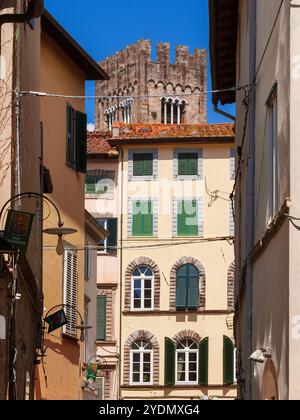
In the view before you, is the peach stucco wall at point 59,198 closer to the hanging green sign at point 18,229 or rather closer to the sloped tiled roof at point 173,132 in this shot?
the hanging green sign at point 18,229

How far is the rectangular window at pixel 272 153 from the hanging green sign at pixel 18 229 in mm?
4098

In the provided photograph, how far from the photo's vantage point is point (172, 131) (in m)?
63.3

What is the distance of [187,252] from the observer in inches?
2464

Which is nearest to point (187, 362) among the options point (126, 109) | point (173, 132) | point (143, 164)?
point (143, 164)

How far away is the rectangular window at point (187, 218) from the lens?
62.6 meters

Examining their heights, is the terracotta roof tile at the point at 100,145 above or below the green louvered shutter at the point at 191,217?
above

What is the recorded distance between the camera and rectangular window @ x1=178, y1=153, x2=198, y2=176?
207 feet

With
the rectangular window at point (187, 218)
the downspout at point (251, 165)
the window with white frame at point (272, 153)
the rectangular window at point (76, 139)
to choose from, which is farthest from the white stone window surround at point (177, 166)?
the window with white frame at point (272, 153)

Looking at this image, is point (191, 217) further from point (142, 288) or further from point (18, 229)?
point (18, 229)

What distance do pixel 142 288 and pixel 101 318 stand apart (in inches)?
93.9

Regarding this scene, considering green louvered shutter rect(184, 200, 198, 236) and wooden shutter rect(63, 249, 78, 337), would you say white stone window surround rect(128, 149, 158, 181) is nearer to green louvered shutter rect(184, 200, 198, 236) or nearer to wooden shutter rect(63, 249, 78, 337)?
green louvered shutter rect(184, 200, 198, 236)

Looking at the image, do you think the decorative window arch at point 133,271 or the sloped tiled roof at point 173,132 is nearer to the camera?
the sloped tiled roof at point 173,132
